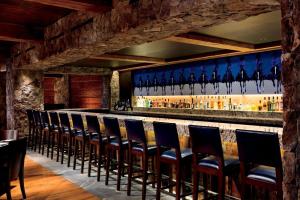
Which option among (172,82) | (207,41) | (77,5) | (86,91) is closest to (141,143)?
(77,5)

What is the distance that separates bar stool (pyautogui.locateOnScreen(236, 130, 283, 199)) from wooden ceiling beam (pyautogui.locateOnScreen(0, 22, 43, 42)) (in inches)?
186

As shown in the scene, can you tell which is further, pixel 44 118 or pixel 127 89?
pixel 127 89

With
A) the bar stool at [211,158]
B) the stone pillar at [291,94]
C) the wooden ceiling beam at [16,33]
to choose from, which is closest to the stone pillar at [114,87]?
the wooden ceiling beam at [16,33]

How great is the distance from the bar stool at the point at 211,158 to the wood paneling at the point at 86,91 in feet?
29.0

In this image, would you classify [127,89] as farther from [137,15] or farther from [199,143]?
[199,143]

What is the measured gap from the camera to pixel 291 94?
2027 millimetres

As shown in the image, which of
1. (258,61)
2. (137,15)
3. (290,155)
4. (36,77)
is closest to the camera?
(290,155)

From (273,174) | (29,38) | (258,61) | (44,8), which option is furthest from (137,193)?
(258,61)

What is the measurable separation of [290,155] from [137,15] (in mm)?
2324

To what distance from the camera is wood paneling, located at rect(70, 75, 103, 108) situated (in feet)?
39.3

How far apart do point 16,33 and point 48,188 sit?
9.87 ft

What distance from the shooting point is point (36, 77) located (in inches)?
316

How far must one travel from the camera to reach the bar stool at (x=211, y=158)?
2705 millimetres

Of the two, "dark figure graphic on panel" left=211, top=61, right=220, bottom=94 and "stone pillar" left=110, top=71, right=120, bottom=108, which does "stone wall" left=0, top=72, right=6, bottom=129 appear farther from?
"dark figure graphic on panel" left=211, top=61, right=220, bottom=94
